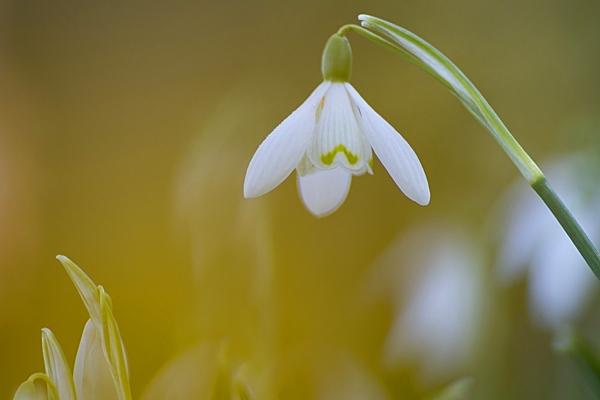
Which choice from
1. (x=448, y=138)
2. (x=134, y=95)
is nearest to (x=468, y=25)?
(x=448, y=138)

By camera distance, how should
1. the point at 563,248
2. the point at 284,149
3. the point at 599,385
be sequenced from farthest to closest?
the point at 563,248 → the point at 599,385 → the point at 284,149

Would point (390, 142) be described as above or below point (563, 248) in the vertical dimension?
above

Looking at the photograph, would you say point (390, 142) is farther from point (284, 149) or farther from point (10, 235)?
point (10, 235)

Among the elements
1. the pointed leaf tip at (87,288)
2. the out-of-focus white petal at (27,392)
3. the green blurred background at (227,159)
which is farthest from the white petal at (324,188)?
the out-of-focus white petal at (27,392)

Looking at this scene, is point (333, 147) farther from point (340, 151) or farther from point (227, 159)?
point (227, 159)

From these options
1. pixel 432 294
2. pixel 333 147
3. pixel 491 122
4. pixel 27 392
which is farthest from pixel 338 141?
pixel 27 392

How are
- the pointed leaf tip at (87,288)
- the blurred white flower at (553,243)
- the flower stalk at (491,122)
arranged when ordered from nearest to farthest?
the flower stalk at (491,122) < the pointed leaf tip at (87,288) < the blurred white flower at (553,243)

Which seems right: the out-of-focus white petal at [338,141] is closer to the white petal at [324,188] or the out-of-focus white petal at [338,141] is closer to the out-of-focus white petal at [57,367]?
the white petal at [324,188]

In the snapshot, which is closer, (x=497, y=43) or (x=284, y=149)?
(x=284, y=149)
